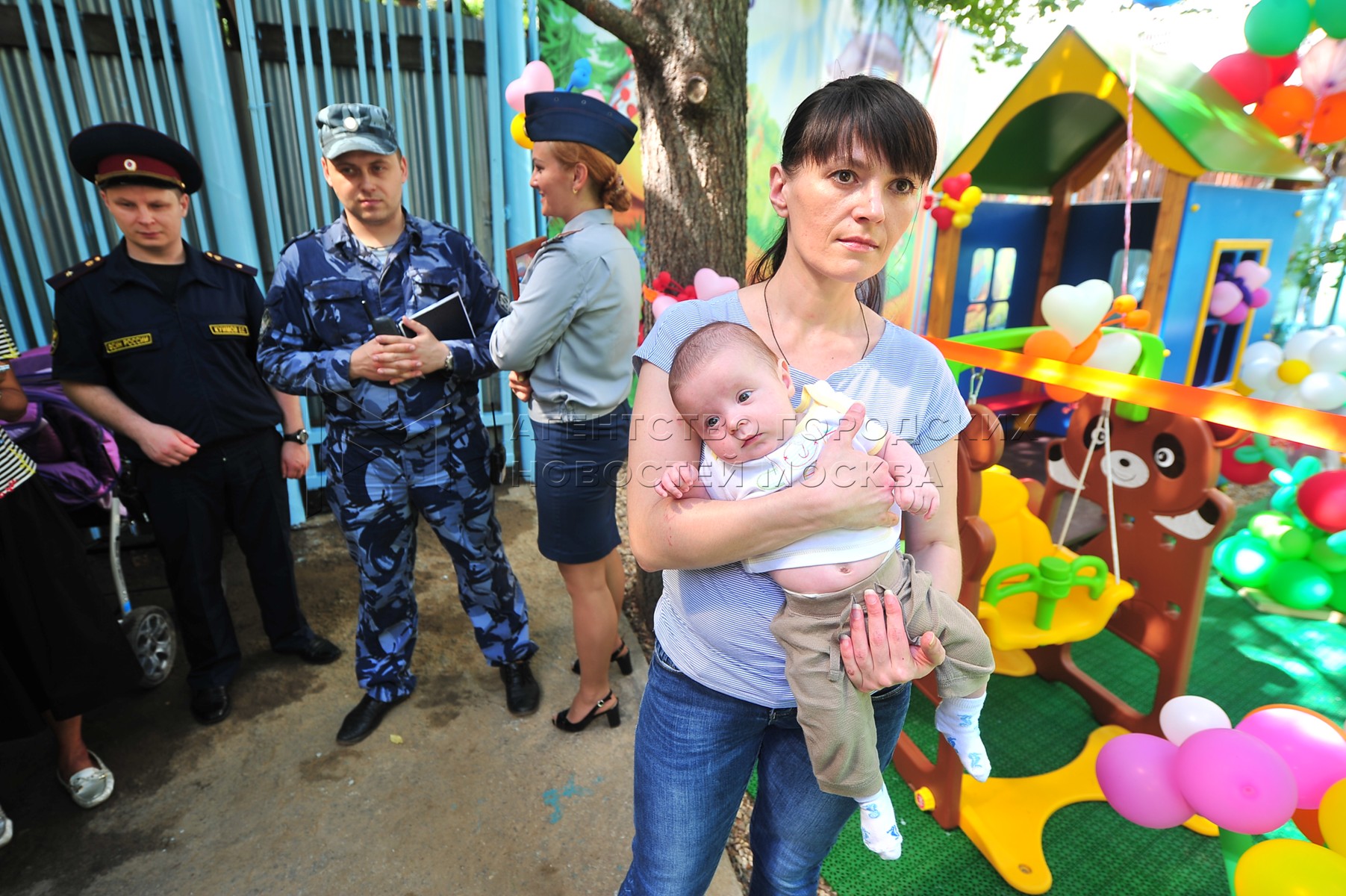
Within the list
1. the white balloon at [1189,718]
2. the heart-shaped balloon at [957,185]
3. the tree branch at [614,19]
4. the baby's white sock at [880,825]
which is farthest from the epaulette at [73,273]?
the heart-shaped balloon at [957,185]

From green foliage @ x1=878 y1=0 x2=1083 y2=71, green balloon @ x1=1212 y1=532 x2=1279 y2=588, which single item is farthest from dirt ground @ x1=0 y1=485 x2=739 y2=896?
green foliage @ x1=878 y1=0 x2=1083 y2=71

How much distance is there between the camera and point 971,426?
6.85ft

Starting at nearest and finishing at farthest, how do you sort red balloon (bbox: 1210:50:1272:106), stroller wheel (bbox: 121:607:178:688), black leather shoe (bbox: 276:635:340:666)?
stroller wheel (bbox: 121:607:178:688), black leather shoe (bbox: 276:635:340:666), red balloon (bbox: 1210:50:1272:106)

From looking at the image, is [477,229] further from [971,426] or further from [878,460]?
[878,460]

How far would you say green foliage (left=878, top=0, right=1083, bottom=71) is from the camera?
5656mm

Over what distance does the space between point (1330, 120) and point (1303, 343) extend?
1.69 metres

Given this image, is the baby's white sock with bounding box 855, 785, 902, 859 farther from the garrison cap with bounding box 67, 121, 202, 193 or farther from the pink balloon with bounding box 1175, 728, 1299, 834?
the garrison cap with bounding box 67, 121, 202, 193

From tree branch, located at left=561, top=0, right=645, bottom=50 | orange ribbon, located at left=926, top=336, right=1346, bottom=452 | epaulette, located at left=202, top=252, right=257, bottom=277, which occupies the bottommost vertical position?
orange ribbon, located at left=926, top=336, right=1346, bottom=452

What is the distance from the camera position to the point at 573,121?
2.06 m

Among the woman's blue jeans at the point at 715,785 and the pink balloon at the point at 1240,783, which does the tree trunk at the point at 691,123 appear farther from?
the pink balloon at the point at 1240,783

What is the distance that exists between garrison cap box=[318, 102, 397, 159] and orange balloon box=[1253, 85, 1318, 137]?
515 cm

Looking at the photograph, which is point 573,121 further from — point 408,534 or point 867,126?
point 408,534

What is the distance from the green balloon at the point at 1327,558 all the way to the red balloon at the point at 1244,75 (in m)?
3.00

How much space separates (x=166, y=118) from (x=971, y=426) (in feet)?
14.7
